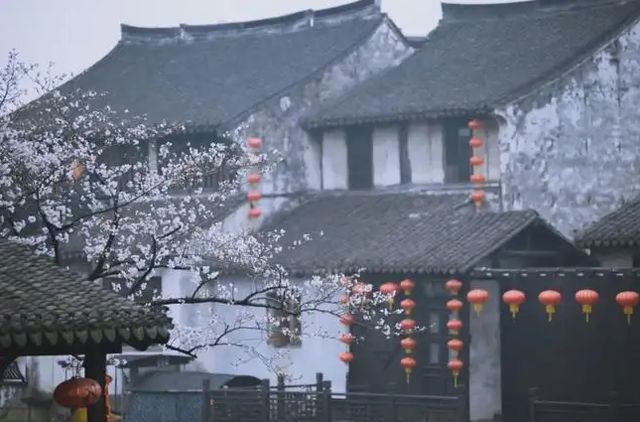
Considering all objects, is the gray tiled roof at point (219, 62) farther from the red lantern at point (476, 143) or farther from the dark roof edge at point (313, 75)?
the red lantern at point (476, 143)

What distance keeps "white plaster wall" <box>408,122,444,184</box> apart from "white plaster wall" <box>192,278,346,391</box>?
4201mm

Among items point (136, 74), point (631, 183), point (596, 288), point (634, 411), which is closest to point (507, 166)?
point (631, 183)

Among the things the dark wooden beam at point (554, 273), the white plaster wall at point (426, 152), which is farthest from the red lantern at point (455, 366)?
the white plaster wall at point (426, 152)

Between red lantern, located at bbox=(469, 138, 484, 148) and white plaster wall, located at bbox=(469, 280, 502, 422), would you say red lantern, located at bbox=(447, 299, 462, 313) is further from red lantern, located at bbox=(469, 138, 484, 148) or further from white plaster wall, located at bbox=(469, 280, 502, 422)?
red lantern, located at bbox=(469, 138, 484, 148)

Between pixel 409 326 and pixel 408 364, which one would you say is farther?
pixel 408 364

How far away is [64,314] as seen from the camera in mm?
14594

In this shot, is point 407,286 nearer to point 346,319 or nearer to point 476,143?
point 346,319

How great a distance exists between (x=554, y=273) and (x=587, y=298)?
1152 millimetres

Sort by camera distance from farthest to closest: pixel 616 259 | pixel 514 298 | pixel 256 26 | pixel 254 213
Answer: pixel 256 26, pixel 254 213, pixel 616 259, pixel 514 298

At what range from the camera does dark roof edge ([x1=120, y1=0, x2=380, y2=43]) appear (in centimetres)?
3938

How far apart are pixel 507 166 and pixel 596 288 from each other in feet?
18.5

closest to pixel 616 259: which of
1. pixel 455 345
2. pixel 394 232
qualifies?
pixel 455 345

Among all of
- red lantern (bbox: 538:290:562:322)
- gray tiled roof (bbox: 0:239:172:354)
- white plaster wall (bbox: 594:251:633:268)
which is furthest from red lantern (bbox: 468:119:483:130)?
gray tiled roof (bbox: 0:239:172:354)

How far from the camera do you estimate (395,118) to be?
35.1m
